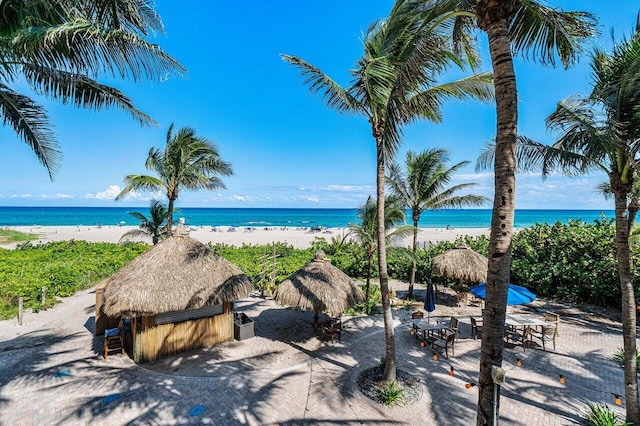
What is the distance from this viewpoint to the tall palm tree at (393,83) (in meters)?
5.91

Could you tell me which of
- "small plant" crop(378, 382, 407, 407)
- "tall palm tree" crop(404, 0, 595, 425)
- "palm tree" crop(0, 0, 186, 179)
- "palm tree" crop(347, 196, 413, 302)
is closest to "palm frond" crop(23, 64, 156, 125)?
"palm tree" crop(0, 0, 186, 179)

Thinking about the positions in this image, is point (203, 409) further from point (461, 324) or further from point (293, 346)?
point (461, 324)

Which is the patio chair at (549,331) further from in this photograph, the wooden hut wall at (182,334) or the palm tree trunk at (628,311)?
the wooden hut wall at (182,334)

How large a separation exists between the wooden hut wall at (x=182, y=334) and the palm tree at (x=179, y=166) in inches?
219

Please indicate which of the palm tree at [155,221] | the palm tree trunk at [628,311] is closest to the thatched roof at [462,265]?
the palm tree trunk at [628,311]

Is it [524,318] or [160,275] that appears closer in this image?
[160,275]

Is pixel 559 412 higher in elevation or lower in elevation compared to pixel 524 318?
lower

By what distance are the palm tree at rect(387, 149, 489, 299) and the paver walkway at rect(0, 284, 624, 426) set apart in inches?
233

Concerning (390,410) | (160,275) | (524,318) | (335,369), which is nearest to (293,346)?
(335,369)

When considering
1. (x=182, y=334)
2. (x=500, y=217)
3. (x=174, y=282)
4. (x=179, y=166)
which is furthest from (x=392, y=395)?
(x=179, y=166)

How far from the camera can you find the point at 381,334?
1082 cm

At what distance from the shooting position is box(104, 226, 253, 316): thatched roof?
829cm

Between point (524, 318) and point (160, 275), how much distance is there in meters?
11.4

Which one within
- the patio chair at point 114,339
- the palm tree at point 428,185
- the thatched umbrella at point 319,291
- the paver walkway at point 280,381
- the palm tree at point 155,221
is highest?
the palm tree at point 428,185
